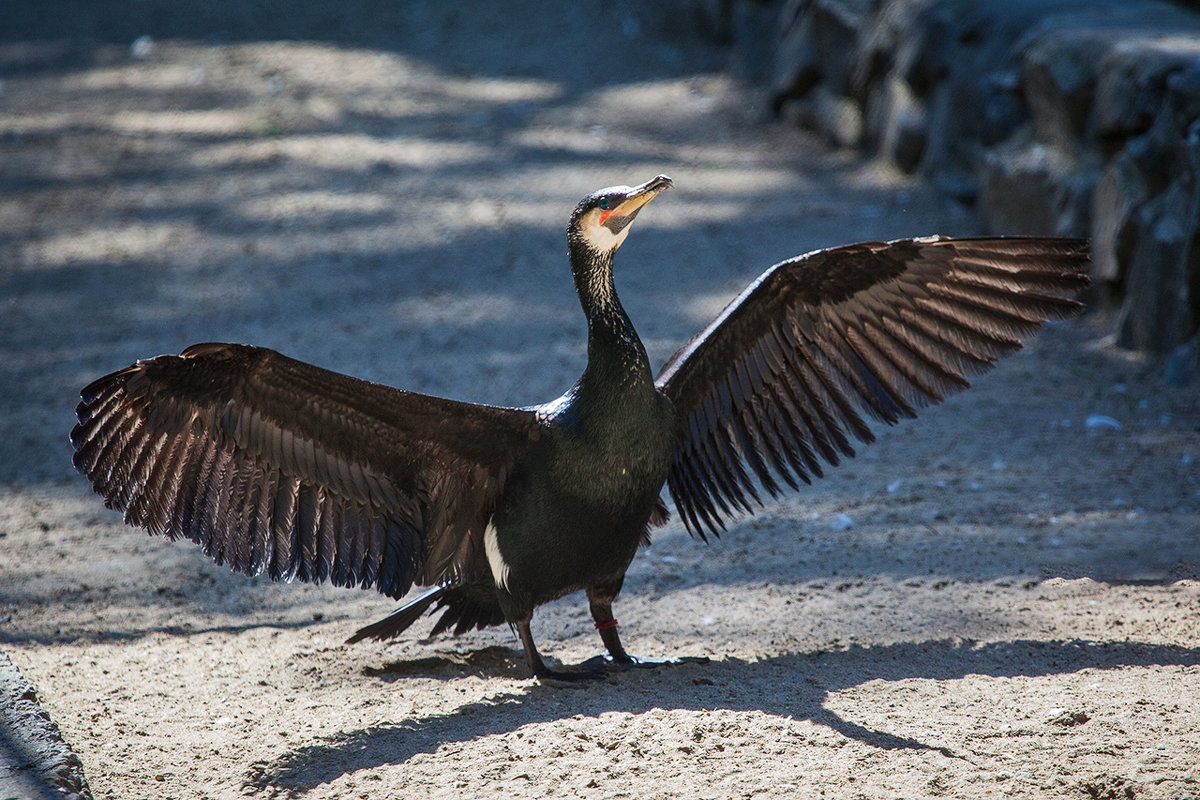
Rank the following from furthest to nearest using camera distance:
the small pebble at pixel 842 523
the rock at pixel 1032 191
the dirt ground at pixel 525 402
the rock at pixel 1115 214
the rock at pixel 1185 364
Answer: the rock at pixel 1032 191
the rock at pixel 1115 214
the rock at pixel 1185 364
the small pebble at pixel 842 523
the dirt ground at pixel 525 402

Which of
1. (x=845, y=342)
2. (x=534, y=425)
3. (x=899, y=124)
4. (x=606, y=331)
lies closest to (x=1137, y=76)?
(x=899, y=124)

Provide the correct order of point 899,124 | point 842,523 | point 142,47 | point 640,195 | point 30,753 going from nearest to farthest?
point 30,753, point 640,195, point 842,523, point 899,124, point 142,47

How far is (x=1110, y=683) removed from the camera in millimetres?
3479

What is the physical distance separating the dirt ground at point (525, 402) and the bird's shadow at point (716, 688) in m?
0.02

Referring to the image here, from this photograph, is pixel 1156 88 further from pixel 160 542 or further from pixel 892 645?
pixel 160 542

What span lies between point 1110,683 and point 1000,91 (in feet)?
17.0

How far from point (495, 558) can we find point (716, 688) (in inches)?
31.9

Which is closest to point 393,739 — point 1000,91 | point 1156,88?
point 1156,88

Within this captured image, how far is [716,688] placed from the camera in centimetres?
368

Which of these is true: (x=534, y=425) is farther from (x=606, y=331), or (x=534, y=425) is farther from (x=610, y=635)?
(x=610, y=635)

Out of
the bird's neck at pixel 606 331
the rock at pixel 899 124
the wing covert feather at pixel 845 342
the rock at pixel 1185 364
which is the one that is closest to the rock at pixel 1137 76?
the rock at pixel 1185 364

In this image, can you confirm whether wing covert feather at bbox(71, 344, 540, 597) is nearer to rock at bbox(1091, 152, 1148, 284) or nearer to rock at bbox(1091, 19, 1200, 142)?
rock at bbox(1091, 152, 1148, 284)

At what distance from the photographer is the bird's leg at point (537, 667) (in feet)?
12.3

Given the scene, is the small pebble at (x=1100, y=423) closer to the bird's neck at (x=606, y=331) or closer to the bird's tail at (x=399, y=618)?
the bird's neck at (x=606, y=331)
